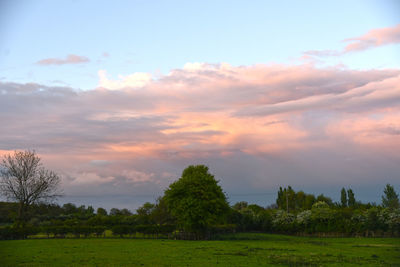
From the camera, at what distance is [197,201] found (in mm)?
54375

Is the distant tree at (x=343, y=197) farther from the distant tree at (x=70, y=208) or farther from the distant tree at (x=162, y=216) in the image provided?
the distant tree at (x=70, y=208)

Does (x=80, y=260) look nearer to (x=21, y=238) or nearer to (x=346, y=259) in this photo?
(x=346, y=259)

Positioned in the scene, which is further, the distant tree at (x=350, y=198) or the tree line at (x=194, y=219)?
the distant tree at (x=350, y=198)

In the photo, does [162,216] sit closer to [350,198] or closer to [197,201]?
[197,201]

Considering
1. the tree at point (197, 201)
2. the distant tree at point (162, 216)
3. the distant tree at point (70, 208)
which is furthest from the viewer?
the distant tree at point (70, 208)

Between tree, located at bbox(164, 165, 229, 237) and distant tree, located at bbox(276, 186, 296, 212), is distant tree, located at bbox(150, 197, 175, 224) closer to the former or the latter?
tree, located at bbox(164, 165, 229, 237)

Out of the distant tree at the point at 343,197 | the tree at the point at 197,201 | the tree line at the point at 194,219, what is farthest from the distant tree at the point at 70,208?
the distant tree at the point at 343,197

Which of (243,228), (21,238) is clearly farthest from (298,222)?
(21,238)

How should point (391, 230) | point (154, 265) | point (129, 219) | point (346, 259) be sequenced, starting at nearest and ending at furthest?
1. point (154, 265)
2. point (346, 259)
3. point (391, 230)
4. point (129, 219)

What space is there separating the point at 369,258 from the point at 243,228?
43.2 metres

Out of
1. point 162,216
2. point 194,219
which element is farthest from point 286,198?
point 194,219

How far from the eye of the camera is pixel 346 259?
95.8 feet

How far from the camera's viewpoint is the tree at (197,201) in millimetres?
54000

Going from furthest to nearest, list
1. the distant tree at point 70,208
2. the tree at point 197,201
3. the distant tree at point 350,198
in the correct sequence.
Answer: the distant tree at point 350,198 → the distant tree at point 70,208 → the tree at point 197,201
